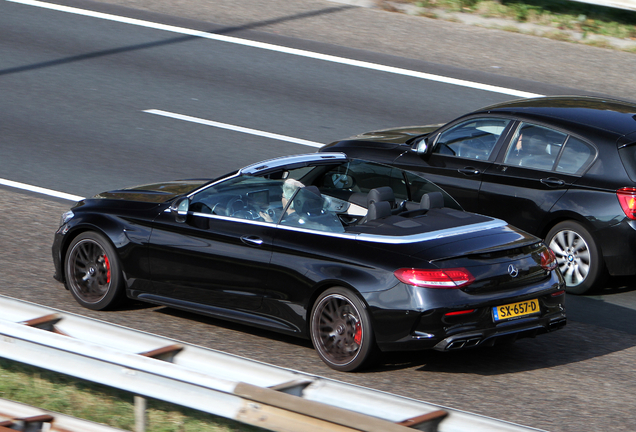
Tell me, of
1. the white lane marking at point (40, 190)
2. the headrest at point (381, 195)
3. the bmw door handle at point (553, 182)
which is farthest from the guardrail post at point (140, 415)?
the white lane marking at point (40, 190)

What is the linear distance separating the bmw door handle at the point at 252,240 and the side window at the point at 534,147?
9.91 feet

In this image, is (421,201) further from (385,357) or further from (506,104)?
(506,104)

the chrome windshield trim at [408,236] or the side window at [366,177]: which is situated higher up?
the side window at [366,177]

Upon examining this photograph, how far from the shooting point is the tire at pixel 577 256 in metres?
8.50

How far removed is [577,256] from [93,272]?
13.7 ft

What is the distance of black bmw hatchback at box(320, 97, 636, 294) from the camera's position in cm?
842

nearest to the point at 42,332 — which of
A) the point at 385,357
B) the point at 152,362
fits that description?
the point at 152,362

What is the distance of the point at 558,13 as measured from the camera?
17.4m

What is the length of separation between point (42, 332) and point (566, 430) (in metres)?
3.12

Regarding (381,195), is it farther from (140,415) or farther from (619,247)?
(140,415)

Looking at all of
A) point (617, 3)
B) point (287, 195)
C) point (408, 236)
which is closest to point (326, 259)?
point (408, 236)

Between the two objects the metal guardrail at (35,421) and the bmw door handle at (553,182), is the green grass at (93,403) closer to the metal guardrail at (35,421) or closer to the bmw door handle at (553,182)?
the metal guardrail at (35,421)

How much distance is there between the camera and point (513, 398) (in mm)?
6367

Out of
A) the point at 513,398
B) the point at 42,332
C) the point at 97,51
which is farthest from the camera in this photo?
the point at 97,51
